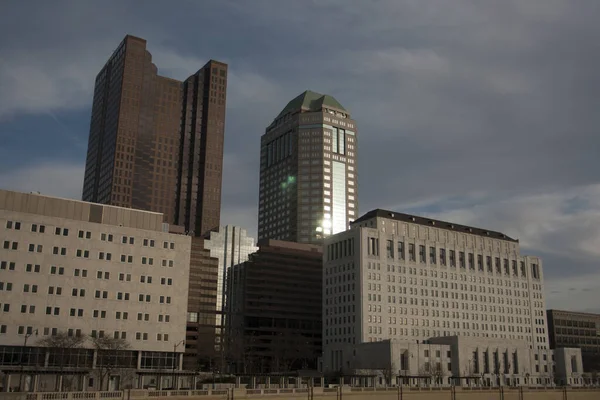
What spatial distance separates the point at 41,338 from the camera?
423 ft

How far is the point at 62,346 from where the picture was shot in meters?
126

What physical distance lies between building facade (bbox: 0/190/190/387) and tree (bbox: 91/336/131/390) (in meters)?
1.33

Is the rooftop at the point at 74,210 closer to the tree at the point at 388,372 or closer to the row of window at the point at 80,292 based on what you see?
the row of window at the point at 80,292

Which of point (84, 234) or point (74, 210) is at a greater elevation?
point (74, 210)

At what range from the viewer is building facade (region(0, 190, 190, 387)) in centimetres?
12862

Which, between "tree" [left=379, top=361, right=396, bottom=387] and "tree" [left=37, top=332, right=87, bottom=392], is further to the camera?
"tree" [left=379, top=361, right=396, bottom=387]

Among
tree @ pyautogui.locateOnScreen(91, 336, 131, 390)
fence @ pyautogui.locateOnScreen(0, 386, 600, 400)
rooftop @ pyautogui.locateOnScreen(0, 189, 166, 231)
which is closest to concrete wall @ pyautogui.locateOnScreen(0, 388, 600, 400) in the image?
fence @ pyautogui.locateOnScreen(0, 386, 600, 400)

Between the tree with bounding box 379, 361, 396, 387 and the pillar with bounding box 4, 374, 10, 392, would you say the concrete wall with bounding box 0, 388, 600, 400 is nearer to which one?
the pillar with bounding box 4, 374, 10, 392

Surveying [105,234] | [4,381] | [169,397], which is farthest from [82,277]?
[169,397]

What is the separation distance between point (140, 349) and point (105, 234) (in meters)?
27.4

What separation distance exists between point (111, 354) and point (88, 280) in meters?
17.1

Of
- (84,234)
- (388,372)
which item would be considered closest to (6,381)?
(84,234)

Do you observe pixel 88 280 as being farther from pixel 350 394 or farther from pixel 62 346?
pixel 350 394

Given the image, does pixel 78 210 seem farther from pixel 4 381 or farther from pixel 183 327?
pixel 4 381
